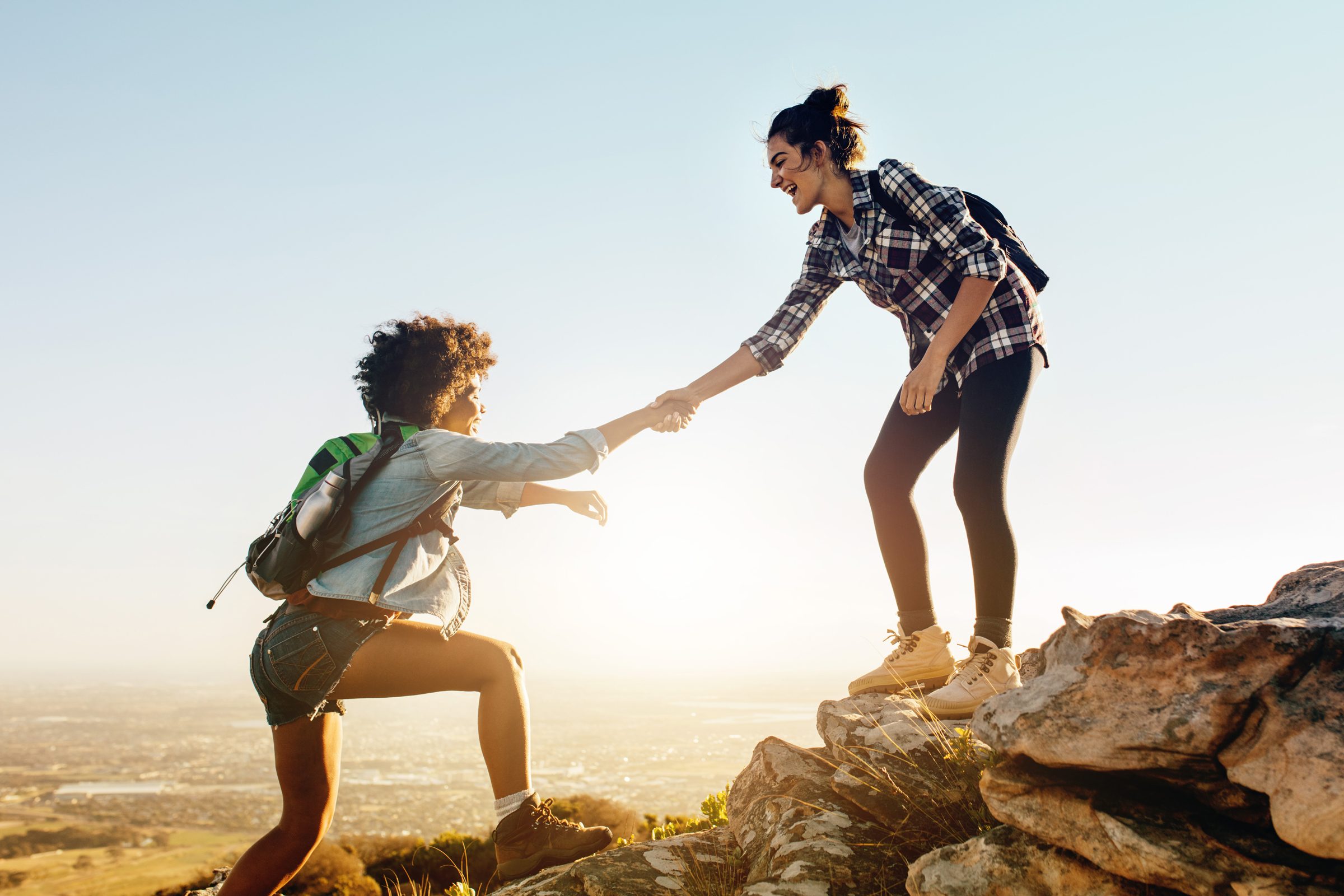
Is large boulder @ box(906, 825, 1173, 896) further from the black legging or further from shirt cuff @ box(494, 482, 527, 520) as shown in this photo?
shirt cuff @ box(494, 482, 527, 520)

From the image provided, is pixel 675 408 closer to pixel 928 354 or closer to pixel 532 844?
pixel 928 354

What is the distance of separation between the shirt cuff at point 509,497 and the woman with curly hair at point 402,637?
2.02 ft

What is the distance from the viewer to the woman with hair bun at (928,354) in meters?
3.91

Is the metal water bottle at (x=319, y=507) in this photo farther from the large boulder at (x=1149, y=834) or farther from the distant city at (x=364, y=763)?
the distant city at (x=364, y=763)

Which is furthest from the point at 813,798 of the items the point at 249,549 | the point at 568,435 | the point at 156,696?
the point at 156,696

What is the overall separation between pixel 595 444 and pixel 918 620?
2.11 m

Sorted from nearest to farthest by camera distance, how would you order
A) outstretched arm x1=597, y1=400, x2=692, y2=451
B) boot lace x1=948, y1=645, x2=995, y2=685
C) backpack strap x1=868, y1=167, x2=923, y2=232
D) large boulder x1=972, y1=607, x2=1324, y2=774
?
1. large boulder x1=972, y1=607, x2=1324, y2=774
2. boot lace x1=948, y1=645, x2=995, y2=685
3. backpack strap x1=868, y1=167, x2=923, y2=232
4. outstretched arm x1=597, y1=400, x2=692, y2=451

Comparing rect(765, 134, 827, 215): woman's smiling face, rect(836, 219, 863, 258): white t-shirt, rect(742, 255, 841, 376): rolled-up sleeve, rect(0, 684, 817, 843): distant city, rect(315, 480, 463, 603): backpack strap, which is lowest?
rect(0, 684, 817, 843): distant city

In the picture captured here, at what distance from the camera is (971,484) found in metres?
3.91

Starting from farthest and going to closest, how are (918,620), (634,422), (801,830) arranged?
(634,422)
(918,620)
(801,830)

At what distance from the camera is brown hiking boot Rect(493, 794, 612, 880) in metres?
3.92

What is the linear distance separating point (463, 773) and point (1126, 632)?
96.2 meters

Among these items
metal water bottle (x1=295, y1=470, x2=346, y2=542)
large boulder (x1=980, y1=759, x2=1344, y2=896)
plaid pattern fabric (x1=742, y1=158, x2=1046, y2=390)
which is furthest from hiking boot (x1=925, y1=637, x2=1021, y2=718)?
metal water bottle (x1=295, y1=470, x2=346, y2=542)

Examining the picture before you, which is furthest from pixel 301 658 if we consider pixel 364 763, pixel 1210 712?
pixel 364 763
